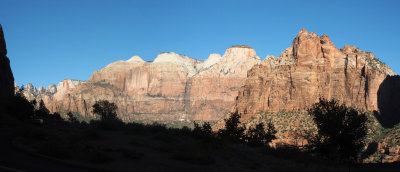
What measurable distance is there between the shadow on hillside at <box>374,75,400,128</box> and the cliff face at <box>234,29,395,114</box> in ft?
7.78

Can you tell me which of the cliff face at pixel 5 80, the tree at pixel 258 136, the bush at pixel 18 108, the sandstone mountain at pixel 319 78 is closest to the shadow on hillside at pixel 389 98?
the sandstone mountain at pixel 319 78

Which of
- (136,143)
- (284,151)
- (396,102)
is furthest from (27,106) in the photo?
(396,102)

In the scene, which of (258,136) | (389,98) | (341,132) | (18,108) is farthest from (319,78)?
(18,108)

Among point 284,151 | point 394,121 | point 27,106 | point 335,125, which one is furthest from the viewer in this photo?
point 394,121

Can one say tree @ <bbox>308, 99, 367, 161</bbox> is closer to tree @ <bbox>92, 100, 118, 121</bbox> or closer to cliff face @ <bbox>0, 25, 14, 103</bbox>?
cliff face @ <bbox>0, 25, 14, 103</bbox>

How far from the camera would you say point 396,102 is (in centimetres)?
11888

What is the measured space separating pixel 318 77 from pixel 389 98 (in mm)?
25835

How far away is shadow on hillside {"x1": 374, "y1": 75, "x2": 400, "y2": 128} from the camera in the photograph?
11519 cm

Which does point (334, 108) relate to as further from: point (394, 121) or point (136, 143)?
point (394, 121)

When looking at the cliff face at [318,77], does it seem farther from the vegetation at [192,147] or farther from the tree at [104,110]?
the vegetation at [192,147]

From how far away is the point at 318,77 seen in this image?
12688cm

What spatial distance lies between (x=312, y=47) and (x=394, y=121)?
1565 inches

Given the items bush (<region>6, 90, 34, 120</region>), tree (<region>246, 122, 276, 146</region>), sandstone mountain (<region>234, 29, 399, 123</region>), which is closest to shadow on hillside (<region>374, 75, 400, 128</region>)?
sandstone mountain (<region>234, 29, 399, 123</region>)

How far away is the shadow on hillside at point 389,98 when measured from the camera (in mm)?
115188
